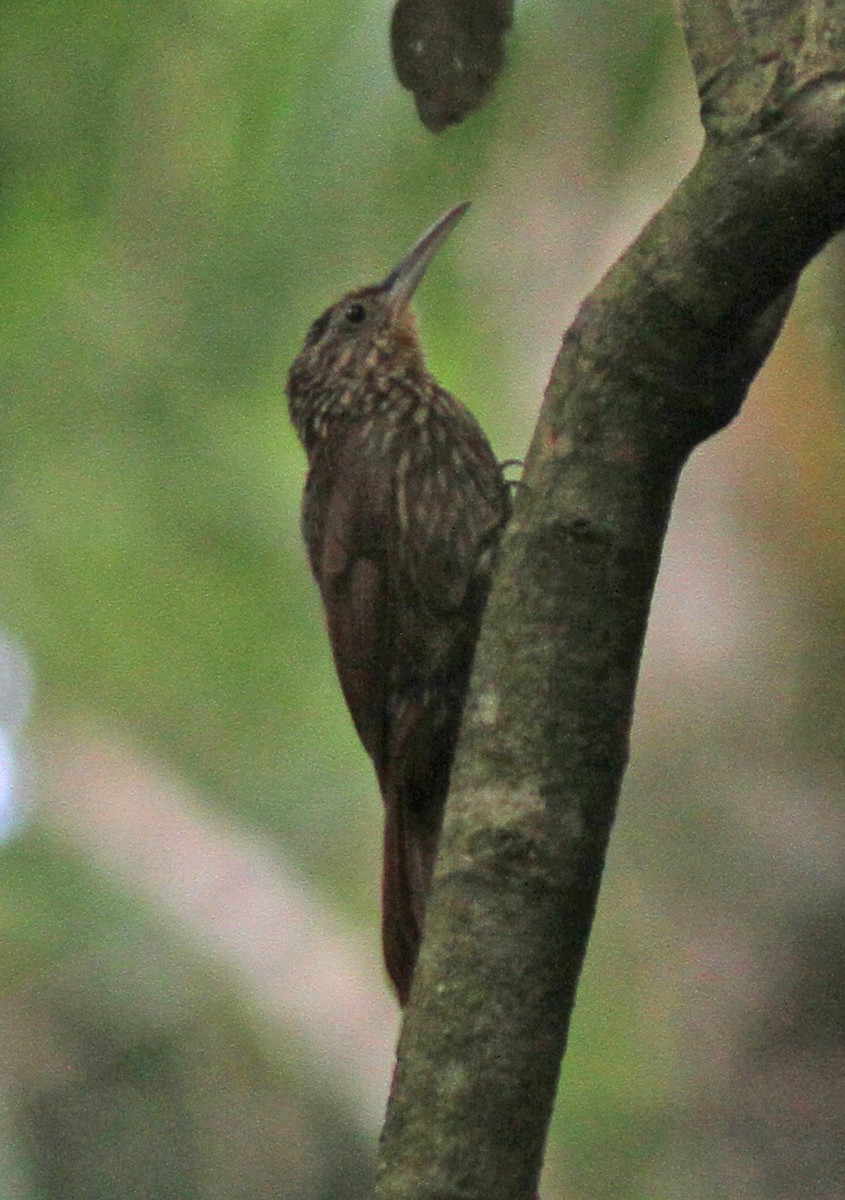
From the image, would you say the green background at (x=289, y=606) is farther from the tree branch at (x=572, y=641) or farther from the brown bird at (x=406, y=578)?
the tree branch at (x=572, y=641)

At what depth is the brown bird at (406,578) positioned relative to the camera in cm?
304

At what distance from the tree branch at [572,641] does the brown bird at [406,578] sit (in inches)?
43.1

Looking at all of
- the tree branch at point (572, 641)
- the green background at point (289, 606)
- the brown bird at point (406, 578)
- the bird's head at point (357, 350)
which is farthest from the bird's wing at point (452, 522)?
the tree branch at point (572, 641)

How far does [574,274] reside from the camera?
4203 millimetres

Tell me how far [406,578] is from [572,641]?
1.52 m

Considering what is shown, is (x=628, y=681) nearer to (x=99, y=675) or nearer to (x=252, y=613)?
(x=252, y=613)

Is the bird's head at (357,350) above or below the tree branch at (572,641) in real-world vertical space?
above

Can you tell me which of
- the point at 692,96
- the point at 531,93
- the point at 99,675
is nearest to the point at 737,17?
the point at 531,93

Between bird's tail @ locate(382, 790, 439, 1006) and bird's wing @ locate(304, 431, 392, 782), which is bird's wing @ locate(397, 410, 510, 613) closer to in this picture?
bird's wing @ locate(304, 431, 392, 782)

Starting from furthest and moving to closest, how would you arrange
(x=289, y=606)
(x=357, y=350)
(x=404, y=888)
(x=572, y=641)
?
1. (x=289, y=606)
2. (x=357, y=350)
3. (x=404, y=888)
4. (x=572, y=641)

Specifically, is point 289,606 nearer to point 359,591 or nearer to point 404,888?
point 359,591

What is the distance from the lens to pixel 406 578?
327 cm

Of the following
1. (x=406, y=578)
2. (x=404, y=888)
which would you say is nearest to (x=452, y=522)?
(x=406, y=578)

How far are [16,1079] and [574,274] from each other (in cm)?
291
